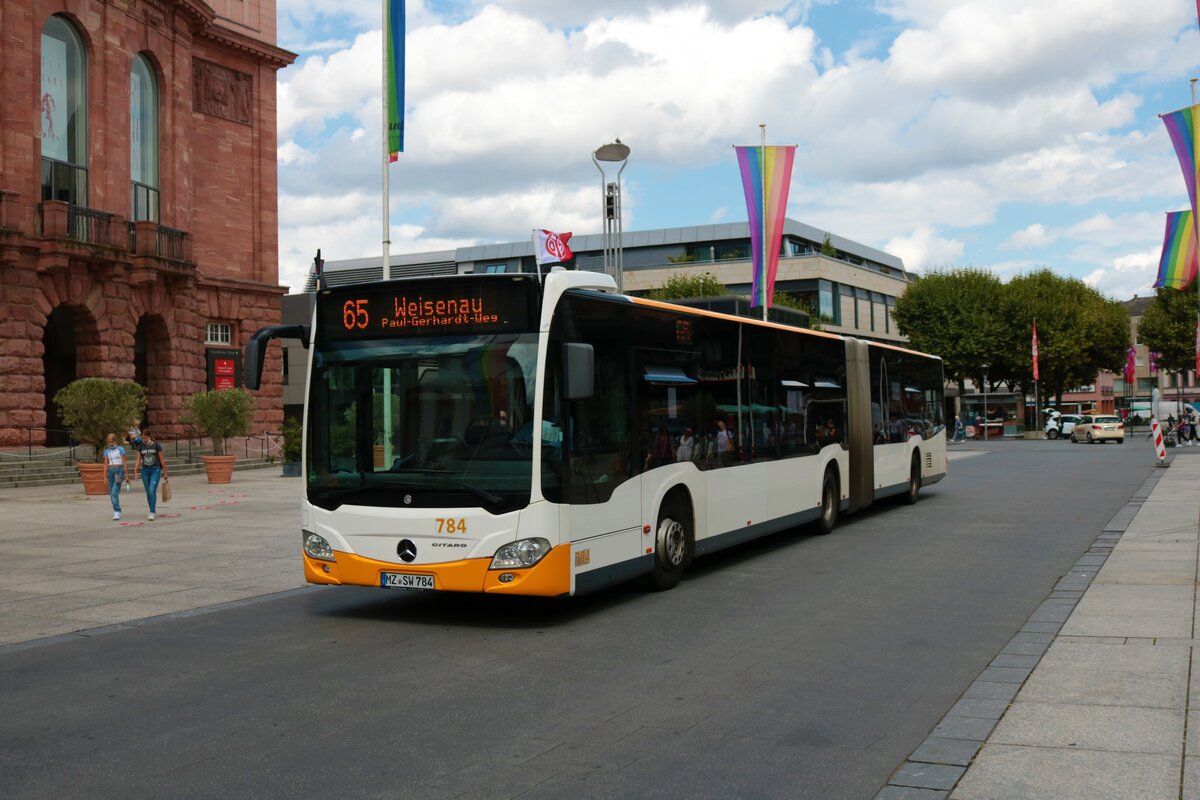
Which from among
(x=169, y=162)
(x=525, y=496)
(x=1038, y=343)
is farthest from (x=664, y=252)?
(x=525, y=496)

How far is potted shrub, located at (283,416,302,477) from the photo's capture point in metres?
32.8

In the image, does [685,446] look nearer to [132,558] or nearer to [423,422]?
[423,422]

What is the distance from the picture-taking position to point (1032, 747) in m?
5.65

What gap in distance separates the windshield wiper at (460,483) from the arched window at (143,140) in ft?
99.4

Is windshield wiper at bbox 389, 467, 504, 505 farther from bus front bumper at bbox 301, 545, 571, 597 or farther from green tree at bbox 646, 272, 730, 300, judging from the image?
green tree at bbox 646, 272, 730, 300

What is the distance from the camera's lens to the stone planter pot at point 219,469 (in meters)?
29.1

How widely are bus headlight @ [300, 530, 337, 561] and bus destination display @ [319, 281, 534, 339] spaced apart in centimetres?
173

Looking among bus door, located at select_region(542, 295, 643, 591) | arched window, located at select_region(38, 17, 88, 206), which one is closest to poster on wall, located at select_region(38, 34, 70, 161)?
arched window, located at select_region(38, 17, 88, 206)

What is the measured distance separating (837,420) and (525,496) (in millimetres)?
8549

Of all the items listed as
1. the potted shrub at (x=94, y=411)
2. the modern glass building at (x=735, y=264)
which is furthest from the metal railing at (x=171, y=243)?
the modern glass building at (x=735, y=264)

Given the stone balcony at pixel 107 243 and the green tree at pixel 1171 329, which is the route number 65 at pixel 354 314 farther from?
the green tree at pixel 1171 329

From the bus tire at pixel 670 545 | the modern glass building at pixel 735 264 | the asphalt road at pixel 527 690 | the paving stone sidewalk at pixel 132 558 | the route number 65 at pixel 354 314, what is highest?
the modern glass building at pixel 735 264

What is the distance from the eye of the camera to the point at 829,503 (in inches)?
643

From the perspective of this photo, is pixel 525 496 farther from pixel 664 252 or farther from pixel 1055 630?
pixel 664 252
